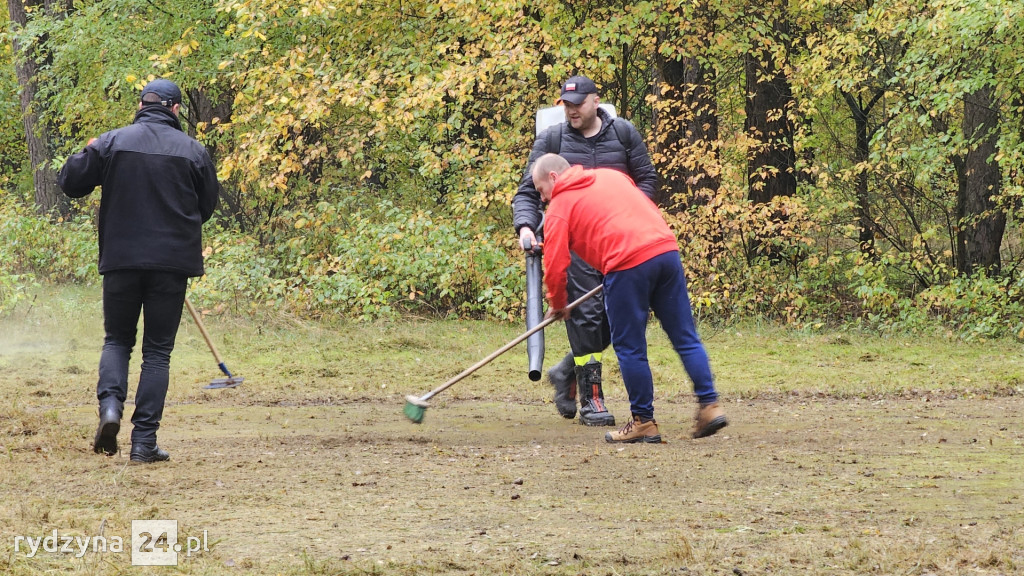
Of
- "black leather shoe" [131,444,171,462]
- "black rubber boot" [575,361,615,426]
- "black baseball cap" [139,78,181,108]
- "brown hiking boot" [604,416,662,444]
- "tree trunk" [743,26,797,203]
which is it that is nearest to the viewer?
"black leather shoe" [131,444,171,462]

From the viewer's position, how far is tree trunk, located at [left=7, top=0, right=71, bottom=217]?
21016 millimetres

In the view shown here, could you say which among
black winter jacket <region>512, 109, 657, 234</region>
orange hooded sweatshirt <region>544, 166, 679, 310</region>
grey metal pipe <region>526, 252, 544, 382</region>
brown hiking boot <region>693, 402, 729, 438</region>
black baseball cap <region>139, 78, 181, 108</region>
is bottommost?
brown hiking boot <region>693, 402, 729, 438</region>

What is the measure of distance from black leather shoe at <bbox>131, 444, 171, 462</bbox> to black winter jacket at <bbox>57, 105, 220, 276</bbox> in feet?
3.07

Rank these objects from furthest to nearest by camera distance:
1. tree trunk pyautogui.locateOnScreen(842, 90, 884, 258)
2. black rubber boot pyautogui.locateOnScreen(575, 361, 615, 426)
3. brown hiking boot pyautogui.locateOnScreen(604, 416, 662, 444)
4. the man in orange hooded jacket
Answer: tree trunk pyautogui.locateOnScreen(842, 90, 884, 258), black rubber boot pyautogui.locateOnScreen(575, 361, 615, 426), brown hiking boot pyautogui.locateOnScreen(604, 416, 662, 444), the man in orange hooded jacket

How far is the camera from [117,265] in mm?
5805

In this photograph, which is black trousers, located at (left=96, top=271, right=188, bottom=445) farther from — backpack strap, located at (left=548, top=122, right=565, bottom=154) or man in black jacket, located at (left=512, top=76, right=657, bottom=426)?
backpack strap, located at (left=548, top=122, right=565, bottom=154)

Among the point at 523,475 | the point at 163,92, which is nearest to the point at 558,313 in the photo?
the point at 523,475

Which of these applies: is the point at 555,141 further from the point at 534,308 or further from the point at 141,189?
the point at 141,189

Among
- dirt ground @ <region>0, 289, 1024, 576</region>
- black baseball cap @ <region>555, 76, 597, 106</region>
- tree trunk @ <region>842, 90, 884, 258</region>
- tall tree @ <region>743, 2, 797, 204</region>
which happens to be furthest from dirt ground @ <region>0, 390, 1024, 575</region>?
tall tree @ <region>743, 2, 797, 204</region>

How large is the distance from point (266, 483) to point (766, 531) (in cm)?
239

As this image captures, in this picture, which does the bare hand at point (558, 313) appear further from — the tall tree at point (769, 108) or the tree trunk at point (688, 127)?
the tall tree at point (769, 108)

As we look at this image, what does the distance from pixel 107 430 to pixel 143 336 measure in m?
0.53

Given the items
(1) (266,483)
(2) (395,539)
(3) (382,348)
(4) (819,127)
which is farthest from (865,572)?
(4) (819,127)

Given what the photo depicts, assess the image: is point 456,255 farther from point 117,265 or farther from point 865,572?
point 865,572
